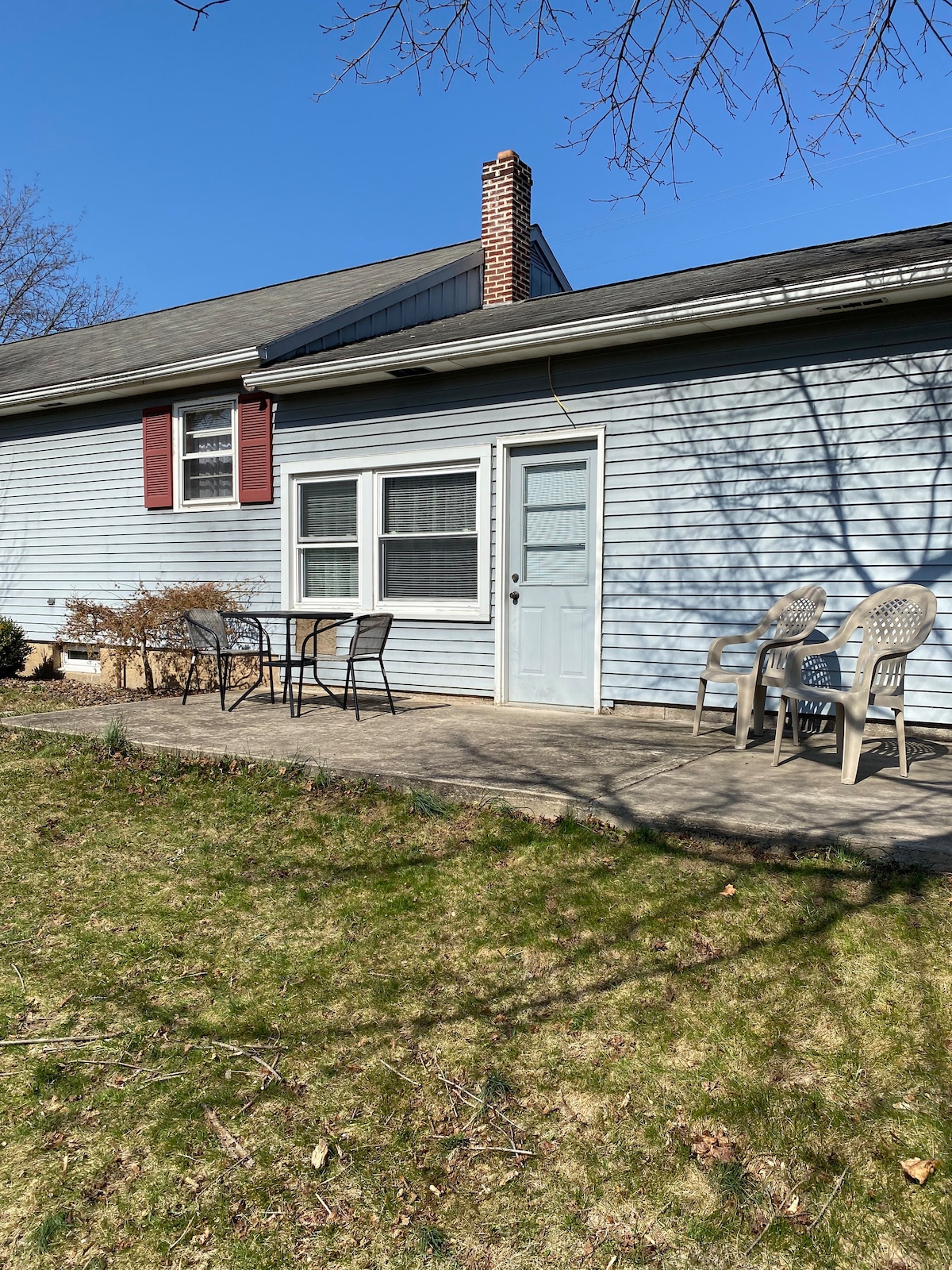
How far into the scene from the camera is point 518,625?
7.95 metres

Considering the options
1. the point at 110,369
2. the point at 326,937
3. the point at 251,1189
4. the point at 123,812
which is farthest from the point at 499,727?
the point at 110,369

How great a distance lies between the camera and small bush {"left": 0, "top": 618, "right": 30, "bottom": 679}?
36.1ft

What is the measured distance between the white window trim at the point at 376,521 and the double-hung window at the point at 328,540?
6 centimetres

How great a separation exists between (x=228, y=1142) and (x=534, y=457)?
6.16 metres

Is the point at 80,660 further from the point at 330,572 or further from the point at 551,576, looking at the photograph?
the point at 551,576

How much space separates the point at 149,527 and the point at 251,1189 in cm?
928

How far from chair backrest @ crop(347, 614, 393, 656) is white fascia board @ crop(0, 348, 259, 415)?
359 centimetres

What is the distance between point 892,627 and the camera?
17.2ft

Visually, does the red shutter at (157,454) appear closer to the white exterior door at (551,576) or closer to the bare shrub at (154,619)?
the bare shrub at (154,619)

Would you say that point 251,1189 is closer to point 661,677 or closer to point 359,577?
point 661,677

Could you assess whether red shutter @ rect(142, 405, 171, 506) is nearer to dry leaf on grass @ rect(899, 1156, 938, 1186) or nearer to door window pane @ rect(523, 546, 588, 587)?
door window pane @ rect(523, 546, 588, 587)

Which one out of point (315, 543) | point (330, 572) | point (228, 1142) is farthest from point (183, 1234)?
point (315, 543)

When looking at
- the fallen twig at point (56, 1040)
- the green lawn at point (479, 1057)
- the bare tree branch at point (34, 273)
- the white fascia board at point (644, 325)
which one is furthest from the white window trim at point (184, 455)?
the bare tree branch at point (34, 273)

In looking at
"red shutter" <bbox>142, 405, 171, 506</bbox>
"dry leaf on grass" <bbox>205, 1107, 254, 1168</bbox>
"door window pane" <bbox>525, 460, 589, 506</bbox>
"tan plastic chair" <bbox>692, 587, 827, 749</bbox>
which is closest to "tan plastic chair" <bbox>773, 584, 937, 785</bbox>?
"tan plastic chair" <bbox>692, 587, 827, 749</bbox>
